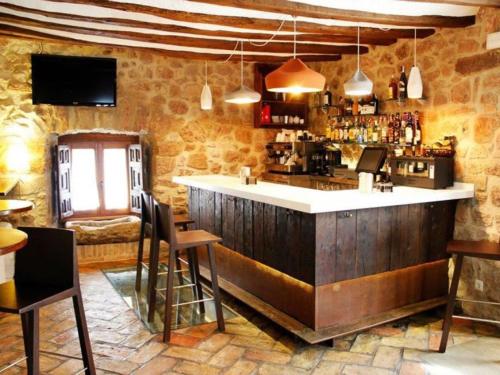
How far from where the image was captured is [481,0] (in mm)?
3316

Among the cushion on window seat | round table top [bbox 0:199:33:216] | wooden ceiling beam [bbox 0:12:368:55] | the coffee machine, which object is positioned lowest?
the cushion on window seat

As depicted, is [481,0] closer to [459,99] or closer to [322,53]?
[459,99]

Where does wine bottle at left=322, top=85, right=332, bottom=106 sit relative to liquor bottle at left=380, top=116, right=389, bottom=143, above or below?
above

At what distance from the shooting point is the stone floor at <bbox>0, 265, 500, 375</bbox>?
3096mm

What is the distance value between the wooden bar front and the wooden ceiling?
1540mm

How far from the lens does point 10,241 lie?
2.02 m

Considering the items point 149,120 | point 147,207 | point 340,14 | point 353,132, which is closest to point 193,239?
point 147,207

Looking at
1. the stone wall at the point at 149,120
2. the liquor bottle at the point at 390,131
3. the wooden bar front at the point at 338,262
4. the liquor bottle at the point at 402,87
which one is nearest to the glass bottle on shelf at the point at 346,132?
the liquor bottle at the point at 390,131

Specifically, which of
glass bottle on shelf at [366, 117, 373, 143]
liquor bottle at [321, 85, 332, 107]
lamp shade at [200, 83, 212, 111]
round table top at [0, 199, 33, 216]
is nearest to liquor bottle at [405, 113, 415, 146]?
glass bottle on shelf at [366, 117, 373, 143]

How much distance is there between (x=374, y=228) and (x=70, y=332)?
8.14 ft

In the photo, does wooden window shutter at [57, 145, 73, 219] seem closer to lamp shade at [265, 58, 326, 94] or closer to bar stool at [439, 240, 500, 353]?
lamp shade at [265, 58, 326, 94]

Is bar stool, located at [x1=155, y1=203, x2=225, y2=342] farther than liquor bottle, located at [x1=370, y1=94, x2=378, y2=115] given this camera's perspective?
No

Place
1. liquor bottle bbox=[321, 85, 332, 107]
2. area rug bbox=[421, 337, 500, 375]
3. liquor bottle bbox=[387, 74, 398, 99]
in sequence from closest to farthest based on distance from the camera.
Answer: area rug bbox=[421, 337, 500, 375] < liquor bottle bbox=[387, 74, 398, 99] < liquor bottle bbox=[321, 85, 332, 107]

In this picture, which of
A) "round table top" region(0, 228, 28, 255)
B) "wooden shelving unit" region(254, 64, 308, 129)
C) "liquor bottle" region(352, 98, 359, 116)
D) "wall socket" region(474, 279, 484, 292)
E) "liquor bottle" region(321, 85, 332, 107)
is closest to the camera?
"round table top" region(0, 228, 28, 255)
